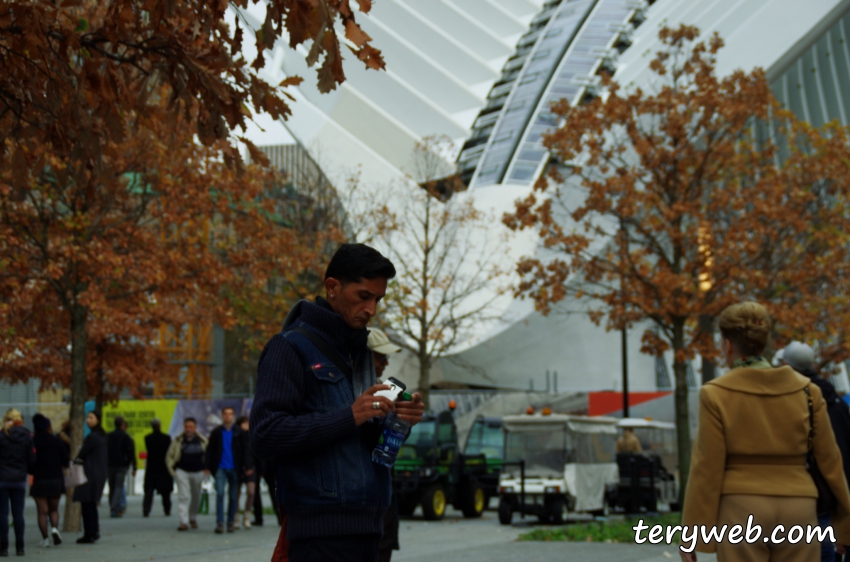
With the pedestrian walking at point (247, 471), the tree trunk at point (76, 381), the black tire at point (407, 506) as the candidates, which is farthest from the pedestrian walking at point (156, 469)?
the black tire at point (407, 506)

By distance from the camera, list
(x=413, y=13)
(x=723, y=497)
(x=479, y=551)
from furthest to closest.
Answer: (x=413, y=13), (x=479, y=551), (x=723, y=497)

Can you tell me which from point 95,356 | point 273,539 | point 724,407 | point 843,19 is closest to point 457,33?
point 843,19

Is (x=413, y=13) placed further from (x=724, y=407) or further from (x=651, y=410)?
(x=724, y=407)

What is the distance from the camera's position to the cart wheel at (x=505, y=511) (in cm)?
1830

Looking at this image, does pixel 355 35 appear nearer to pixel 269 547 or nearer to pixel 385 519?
pixel 385 519

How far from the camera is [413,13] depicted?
Result: 1836 inches

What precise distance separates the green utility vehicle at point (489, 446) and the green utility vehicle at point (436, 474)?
1.12 meters

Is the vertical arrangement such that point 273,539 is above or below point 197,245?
below

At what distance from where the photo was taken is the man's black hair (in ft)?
11.6

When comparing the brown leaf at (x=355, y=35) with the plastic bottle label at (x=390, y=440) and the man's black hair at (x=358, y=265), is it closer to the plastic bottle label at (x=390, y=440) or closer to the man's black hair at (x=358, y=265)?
the man's black hair at (x=358, y=265)

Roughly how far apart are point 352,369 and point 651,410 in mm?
29817

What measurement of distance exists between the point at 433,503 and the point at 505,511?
1708 millimetres

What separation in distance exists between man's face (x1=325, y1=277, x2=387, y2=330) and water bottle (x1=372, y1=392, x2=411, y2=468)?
0.35 meters

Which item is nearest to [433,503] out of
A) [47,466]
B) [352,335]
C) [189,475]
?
[189,475]
